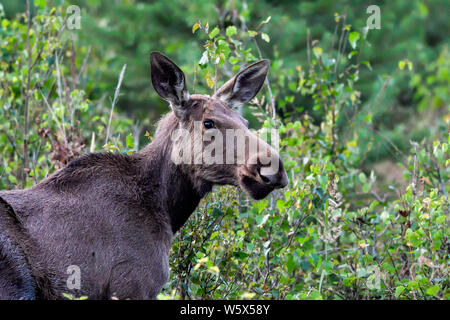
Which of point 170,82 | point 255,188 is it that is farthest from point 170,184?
point 170,82

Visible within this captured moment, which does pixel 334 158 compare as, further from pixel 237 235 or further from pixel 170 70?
pixel 170 70

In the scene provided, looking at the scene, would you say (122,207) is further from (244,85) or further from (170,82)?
(244,85)

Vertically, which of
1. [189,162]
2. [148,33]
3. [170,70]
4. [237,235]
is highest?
[148,33]

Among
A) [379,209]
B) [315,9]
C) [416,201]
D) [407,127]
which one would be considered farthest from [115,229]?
[407,127]

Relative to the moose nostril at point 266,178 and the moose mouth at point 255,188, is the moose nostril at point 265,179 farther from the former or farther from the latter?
the moose mouth at point 255,188

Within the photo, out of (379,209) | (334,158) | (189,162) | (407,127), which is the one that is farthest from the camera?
(407,127)

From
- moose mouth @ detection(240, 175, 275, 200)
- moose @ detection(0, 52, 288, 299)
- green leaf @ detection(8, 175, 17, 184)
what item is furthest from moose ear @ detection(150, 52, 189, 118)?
green leaf @ detection(8, 175, 17, 184)

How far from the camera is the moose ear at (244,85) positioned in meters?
7.67

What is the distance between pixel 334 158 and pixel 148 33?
9447mm

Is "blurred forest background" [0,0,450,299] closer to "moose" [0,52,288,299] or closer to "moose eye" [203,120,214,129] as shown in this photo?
"moose" [0,52,288,299]

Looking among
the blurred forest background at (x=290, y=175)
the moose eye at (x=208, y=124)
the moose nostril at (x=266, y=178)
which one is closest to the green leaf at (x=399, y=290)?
the blurred forest background at (x=290, y=175)

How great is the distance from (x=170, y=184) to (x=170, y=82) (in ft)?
3.44
